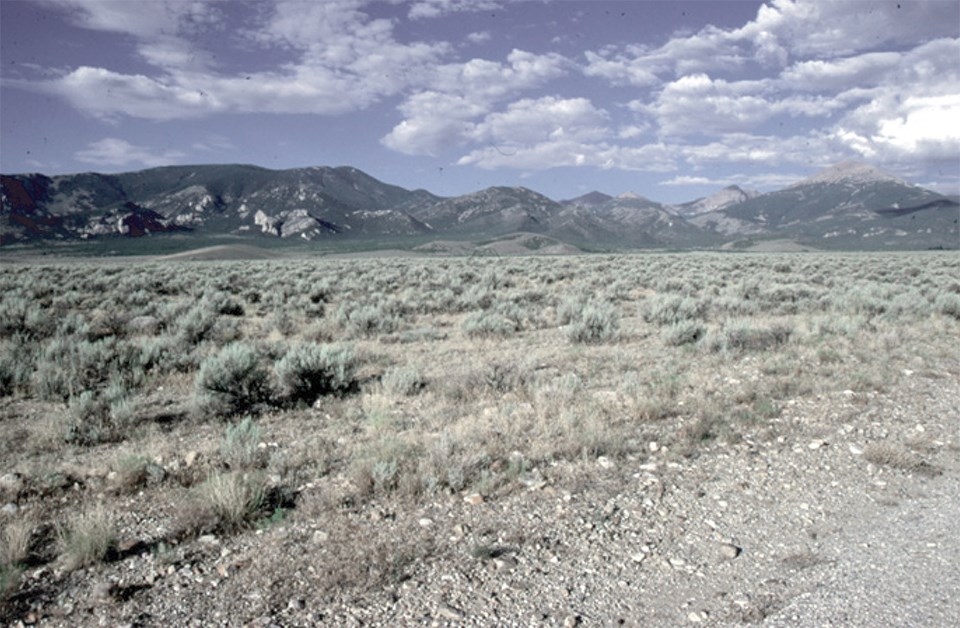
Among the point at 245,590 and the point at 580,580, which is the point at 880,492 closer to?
the point at 580,580

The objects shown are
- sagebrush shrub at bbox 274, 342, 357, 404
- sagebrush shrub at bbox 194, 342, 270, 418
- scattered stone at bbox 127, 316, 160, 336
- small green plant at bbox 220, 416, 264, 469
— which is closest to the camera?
small green plant at bbox 220, 416, 264, 469

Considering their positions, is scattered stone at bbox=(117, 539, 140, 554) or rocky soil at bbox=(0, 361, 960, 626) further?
scattered stone at bbox=(117, 539, 140, 554)

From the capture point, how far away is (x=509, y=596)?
12.6ft

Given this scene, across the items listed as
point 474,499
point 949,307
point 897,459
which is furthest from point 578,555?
point 949,307

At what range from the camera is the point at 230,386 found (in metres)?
8.16

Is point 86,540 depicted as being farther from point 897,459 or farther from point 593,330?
point 593,330

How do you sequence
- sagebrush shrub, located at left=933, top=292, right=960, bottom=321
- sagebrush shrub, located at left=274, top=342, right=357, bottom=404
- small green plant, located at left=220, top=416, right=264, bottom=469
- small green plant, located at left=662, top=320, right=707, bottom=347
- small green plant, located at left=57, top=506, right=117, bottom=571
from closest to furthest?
small green plant, located at left=57, top=506, right=117, bottom=571 → small green plant, located at left=220, top=416, right=264, bottom=469 → sagebrush shrub, located at left=274, top=342, right=357, bottom=404 → small green plant, located at left=662, top=320, right=707, bottom=347 → sagebrush shrub, located at left=933, top=292, right=960, bottom=321

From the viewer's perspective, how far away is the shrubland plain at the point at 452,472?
152 inches

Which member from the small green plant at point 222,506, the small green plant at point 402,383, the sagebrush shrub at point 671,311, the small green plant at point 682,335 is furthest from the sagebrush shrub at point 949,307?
the small green plant at point 222,506

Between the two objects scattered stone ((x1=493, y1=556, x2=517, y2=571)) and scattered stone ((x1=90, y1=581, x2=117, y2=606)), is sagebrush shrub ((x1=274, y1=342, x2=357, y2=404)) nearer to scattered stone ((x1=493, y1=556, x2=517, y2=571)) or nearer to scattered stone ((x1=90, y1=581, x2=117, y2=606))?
scattered stone ((x1=90, y1=581, x2=117, y2=606))

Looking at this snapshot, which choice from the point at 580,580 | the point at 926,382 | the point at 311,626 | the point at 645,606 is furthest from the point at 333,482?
the point at 926,382

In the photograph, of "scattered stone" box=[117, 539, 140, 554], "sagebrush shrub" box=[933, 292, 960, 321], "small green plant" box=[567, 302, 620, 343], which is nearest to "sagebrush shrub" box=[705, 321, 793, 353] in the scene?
"small green plant" box=[567, 302, 620, 343]

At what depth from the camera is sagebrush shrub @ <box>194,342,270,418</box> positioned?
7738 mm

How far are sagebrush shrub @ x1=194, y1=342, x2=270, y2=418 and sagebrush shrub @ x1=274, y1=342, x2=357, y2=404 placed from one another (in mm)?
342
